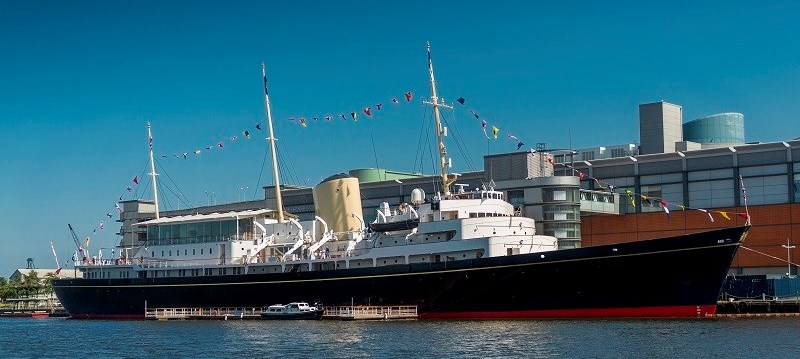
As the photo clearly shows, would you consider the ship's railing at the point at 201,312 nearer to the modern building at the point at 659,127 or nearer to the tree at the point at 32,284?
the modern building at the point at 659,127

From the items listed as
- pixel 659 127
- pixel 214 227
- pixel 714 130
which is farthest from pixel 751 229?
pixel 214 227

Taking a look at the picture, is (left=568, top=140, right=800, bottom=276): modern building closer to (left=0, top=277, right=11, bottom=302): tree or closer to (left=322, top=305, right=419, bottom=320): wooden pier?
(left=322, top=305, right=419, bottom=320): wooden pier

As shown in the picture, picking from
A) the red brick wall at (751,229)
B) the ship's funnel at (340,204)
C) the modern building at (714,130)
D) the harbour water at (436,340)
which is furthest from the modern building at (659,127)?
the harbour water at (436,340)

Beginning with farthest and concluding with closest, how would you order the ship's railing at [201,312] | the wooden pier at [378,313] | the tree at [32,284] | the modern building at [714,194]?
1. the tree at [32,284]
2. the modern building at [714,194]
3. the ship's railing at [201,312]
4. the wooden pier at [378,313]

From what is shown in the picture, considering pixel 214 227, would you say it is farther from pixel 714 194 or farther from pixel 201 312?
pixel 714 194

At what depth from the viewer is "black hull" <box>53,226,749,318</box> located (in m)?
52.8

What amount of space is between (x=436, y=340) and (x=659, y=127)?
159ft

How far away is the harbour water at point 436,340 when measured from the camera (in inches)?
1587

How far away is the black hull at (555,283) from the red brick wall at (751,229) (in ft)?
61.1

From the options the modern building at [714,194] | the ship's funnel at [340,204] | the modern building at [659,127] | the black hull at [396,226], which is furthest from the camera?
the modern building at [659,127]

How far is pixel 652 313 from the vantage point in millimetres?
54094

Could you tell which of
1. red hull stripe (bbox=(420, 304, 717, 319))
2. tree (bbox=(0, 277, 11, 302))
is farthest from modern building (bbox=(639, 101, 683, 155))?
tree (bbox=(0, 277, 11, 302))

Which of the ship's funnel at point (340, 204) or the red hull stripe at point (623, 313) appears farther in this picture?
the ship's funnel at point (340, 204)

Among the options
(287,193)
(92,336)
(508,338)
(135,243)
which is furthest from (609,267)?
(287,193)
